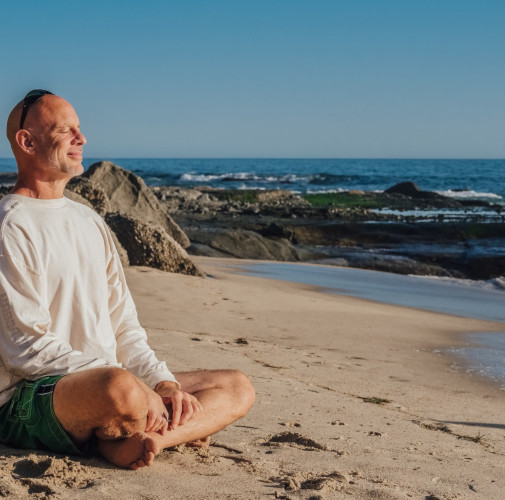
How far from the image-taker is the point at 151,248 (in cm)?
1099

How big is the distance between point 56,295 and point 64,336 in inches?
7.0

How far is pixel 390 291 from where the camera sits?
40.5 feet

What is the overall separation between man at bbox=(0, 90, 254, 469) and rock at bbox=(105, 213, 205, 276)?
7.23 meters

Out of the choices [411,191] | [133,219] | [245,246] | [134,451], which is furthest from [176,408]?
[411,191]

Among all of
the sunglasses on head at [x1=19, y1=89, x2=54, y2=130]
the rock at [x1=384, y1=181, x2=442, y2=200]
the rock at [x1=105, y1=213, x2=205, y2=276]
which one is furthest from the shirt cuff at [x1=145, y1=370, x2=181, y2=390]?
the rock at [x1=384, y1=181, x2=442, y2=200]

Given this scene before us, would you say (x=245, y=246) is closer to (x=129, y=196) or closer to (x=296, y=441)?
(x=129, y=196)

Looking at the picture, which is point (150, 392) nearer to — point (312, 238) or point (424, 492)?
point (424, 492)

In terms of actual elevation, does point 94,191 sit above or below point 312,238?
above

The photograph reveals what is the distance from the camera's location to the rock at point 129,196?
50.5 ft

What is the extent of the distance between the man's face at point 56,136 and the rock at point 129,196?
38.5 ft

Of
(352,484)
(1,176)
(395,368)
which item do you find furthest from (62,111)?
(1,176)

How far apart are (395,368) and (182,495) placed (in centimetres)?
364

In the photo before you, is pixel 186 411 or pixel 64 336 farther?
pixel 186 411

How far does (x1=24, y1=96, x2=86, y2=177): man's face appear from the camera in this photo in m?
3.43
